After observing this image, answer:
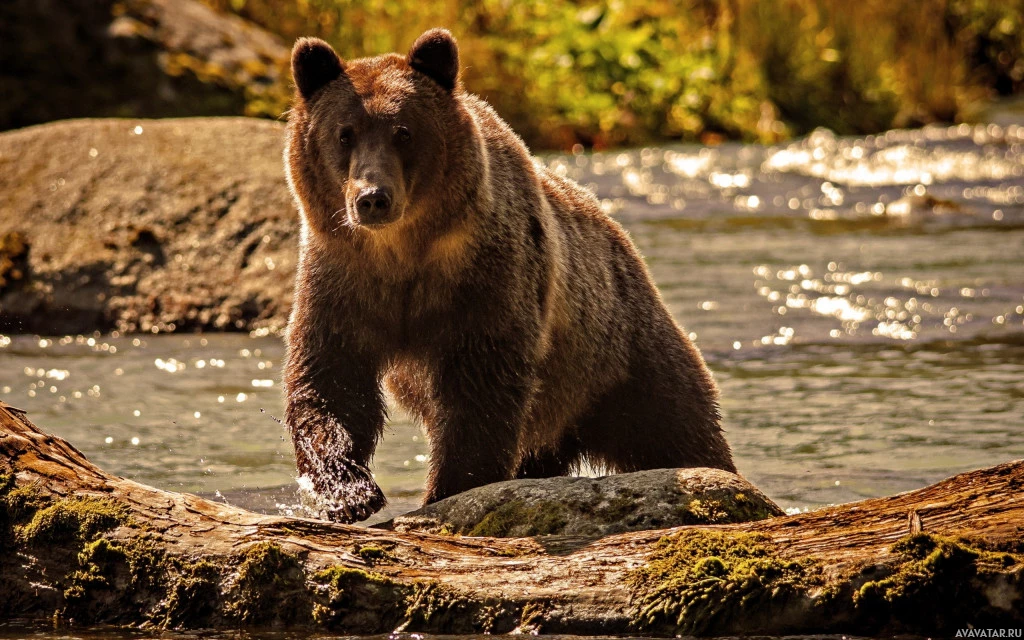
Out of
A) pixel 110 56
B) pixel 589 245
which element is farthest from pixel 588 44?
pixel 589 245

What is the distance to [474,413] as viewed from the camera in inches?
207

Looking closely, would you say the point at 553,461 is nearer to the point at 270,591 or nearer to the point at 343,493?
the point at 343,493

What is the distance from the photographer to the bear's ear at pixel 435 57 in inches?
214

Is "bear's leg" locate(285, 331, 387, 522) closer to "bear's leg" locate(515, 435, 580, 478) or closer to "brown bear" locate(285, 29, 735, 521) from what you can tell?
"brown bear" locate(285, 29, 735, 521)

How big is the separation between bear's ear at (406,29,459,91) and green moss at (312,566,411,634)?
7.10 ft

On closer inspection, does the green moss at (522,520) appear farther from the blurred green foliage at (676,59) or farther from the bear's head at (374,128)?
the blurred green foliage at (676,59)

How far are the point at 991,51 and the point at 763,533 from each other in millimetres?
23590

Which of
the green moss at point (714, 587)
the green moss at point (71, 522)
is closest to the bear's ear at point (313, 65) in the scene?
the green moss at point (71, 522)

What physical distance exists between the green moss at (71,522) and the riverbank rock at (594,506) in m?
1.01

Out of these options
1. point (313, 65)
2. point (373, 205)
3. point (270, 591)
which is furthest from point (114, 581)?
point (313, 65)

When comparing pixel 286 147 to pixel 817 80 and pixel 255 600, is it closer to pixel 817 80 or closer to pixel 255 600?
pixel 255 600

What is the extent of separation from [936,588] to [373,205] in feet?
7.30

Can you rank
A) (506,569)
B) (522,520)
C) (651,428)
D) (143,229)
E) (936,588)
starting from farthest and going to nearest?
(143,229) → (651,428) → (522,520) → (506,569) → (936,588)

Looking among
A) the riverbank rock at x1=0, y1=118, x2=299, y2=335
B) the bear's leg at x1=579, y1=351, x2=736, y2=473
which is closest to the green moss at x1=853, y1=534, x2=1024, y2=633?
the bear's leg at x1=579, y1=351, x2=736, y2=473
